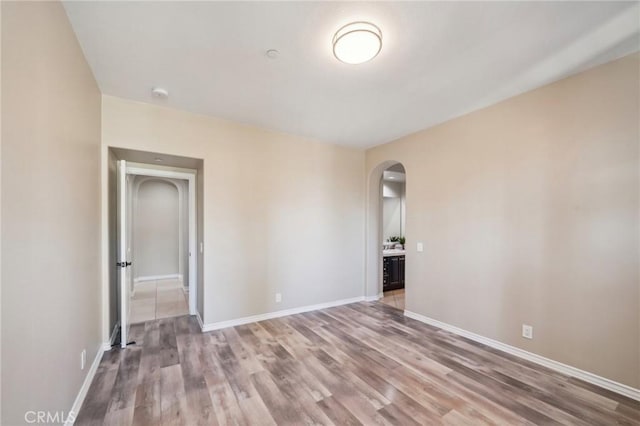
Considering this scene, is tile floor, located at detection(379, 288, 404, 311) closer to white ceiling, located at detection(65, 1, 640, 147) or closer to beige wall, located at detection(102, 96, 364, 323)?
beige wall, located at detection(102, 96, 364, 323)

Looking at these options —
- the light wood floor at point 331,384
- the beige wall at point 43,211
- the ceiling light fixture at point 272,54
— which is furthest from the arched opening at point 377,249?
the beige wall at point 43,211

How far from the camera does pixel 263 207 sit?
398 cm

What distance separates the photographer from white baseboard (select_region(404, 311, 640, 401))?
2.21m

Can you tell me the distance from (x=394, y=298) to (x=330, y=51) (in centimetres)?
439

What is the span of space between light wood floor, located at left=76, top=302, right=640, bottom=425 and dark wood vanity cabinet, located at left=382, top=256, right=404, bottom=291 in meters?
2.12

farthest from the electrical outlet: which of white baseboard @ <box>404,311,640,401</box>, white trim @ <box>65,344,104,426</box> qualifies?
white trim @ <box>65,344,104,426</box>

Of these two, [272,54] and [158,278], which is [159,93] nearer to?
[272,54]

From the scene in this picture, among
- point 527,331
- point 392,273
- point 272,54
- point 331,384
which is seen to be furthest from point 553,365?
point 272,54

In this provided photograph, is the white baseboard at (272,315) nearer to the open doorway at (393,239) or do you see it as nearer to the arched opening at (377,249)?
the arched opening at (377,249)

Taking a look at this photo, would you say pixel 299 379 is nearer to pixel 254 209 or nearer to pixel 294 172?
pixel 254 209

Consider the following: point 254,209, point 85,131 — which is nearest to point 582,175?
point 254,209

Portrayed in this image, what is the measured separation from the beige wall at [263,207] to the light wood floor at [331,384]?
2.36 feet

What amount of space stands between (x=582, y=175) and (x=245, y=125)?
387 centimetres

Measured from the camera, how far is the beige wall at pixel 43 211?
3.78ft
